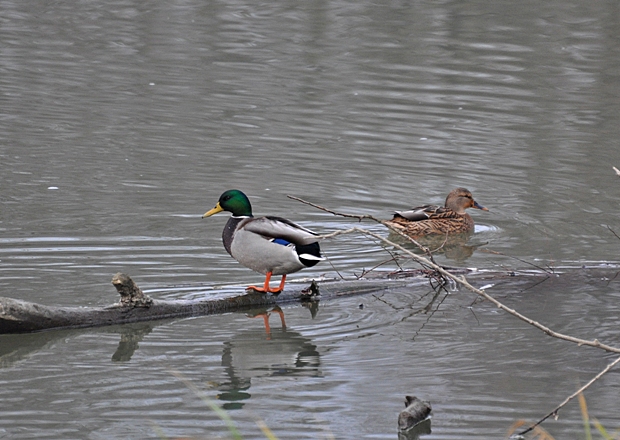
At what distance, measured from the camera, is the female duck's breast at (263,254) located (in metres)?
7.21

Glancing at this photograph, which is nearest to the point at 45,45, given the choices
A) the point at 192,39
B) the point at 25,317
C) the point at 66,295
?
the point at 192,39

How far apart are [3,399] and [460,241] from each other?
18.5ft

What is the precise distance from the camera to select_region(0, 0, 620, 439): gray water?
5.79m

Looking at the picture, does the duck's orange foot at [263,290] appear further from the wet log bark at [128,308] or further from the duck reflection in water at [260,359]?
the duck reflection in water at [260,359]

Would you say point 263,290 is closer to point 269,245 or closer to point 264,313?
point 264,313

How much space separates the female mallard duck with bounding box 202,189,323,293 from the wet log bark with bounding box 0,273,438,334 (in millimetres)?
127

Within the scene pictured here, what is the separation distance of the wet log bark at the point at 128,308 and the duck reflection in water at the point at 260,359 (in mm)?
241

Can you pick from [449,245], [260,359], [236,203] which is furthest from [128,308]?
[449,245]

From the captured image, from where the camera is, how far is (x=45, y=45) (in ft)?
62.3

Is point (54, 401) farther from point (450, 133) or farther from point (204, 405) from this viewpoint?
point (450, 133)

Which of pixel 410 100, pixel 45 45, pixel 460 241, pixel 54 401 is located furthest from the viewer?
pixel 45 45

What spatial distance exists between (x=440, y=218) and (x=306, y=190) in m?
1.55

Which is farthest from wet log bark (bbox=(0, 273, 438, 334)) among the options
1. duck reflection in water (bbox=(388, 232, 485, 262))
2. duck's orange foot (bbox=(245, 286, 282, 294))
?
duck reflection in water (bbox=(388, 232, 485, 262))

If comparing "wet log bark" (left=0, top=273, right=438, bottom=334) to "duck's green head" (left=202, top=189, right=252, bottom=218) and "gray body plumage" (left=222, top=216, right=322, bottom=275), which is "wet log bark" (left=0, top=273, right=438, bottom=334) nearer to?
"gray body plumage" (left=222, top=216, right=322, bottom=275)
